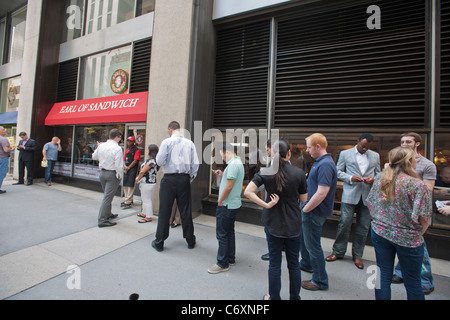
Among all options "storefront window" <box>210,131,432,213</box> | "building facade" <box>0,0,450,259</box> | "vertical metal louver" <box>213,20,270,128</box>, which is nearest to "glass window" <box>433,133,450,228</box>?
"building facade" <box>0,0,450,259</box>

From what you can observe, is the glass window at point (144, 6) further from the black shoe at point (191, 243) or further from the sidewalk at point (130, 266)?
the black shoe at point (191, 243)

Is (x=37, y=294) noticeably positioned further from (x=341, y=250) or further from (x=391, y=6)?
(x=391, y=6)

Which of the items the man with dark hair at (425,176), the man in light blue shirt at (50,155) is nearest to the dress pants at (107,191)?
the man with dark hair at (425,176)

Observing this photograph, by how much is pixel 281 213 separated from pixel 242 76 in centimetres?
409

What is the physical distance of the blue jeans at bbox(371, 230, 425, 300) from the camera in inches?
70.9

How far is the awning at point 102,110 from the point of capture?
5.94 metres

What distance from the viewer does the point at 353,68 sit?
4.19m

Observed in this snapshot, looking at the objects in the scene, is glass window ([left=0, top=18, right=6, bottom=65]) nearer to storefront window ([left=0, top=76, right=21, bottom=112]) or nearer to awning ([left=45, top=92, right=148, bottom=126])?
storefront window ([left=0, top=76, right=21, bottom=112])

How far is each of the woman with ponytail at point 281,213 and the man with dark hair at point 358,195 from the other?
147cm

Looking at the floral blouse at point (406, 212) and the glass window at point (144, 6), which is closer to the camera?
the floral blouse at point (406, 212)

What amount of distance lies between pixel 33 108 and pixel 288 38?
940 centimetres

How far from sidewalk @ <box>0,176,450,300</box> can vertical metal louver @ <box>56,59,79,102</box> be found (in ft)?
17.6

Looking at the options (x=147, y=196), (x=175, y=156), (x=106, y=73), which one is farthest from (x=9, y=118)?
(x=175, y=156)

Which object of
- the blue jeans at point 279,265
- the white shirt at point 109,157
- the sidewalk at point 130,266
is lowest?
the sidewalk at point 130,266
